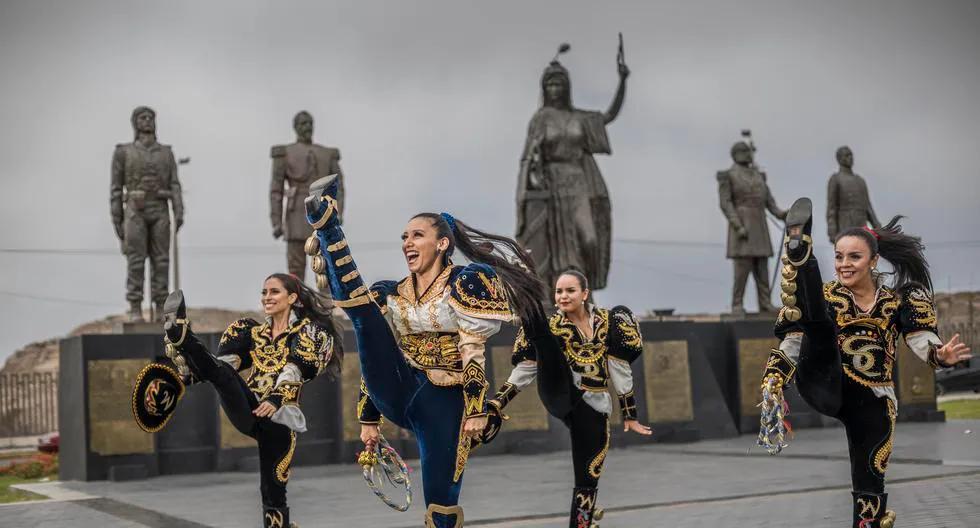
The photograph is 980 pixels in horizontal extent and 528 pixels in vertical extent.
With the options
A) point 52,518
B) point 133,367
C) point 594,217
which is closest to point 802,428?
point 594,217

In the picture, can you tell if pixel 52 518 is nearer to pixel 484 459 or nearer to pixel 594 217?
pixel 484 459

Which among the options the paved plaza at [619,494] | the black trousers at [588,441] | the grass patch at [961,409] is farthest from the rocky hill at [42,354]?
the black trousers at [588,441]

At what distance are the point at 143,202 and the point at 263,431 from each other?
8.22 m

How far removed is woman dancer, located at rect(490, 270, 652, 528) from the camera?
7734 mm

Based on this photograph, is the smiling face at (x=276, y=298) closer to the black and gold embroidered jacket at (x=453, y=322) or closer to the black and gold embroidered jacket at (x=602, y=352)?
the black and gold embroidered jacket at (x=602, y=352)

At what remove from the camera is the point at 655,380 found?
17.7m

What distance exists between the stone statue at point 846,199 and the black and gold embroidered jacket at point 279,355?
45.8 feet

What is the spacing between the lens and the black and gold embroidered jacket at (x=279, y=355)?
26.8ft

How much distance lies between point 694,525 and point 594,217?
31.6ft

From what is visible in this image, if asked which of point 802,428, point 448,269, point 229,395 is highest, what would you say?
point 448,269

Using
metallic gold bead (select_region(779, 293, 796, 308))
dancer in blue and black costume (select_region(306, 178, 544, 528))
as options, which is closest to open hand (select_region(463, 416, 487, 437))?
dancer in blue and black costume (select_region(306, 178, 544, 528))

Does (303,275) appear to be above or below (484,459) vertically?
above

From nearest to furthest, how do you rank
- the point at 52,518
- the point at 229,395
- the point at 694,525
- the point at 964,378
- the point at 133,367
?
the point at 229,395 < the point at 694,525 < the point at 52,518 < the point at 133,367 < the point at 964,378

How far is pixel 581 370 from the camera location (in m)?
7.98
